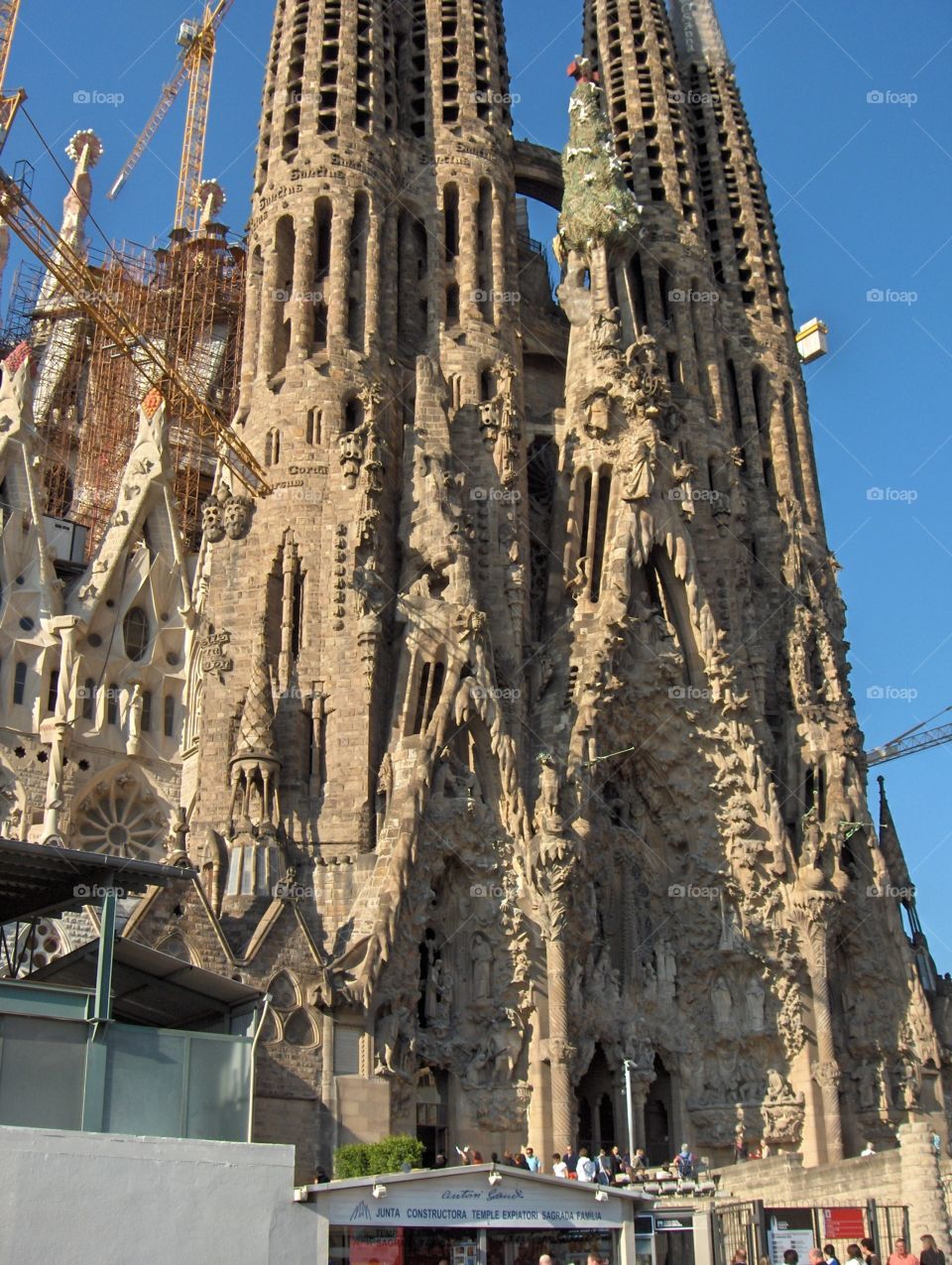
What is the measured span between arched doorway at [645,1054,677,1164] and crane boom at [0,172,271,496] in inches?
685

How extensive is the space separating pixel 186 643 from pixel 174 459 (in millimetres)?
10046

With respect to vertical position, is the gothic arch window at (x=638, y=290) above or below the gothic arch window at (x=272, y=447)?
above

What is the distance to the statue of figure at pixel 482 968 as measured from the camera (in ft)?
109

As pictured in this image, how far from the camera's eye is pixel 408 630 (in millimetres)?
35781

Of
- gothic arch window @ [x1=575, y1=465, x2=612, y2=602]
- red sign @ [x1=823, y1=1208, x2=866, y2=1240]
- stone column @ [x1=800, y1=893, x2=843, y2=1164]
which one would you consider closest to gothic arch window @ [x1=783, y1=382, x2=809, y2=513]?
gothic arch window @ [x1=575, y1=465, x2=612, y2=602]

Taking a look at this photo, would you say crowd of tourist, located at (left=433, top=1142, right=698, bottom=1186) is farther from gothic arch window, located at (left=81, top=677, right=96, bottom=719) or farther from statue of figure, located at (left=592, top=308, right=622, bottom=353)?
statue of figure, located at (left=592, top=308, right=622, bottom=353)

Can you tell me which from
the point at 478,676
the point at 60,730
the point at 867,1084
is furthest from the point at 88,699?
the point at 867,1084

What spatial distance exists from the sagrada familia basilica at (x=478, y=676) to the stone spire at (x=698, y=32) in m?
9.38

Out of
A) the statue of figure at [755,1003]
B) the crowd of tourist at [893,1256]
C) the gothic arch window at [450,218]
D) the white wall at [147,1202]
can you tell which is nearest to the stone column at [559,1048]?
the statue of figure at [755,1003]

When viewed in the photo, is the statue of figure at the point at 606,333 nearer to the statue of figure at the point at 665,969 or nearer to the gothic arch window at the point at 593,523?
the gothic arch window at the point at 593,523

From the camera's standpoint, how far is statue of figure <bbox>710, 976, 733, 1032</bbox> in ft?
123

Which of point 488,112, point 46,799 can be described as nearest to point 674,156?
point 488,112

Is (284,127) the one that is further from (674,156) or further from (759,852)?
(759,852)

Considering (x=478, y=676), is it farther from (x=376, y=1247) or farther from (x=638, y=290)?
(x=638, y=290)
